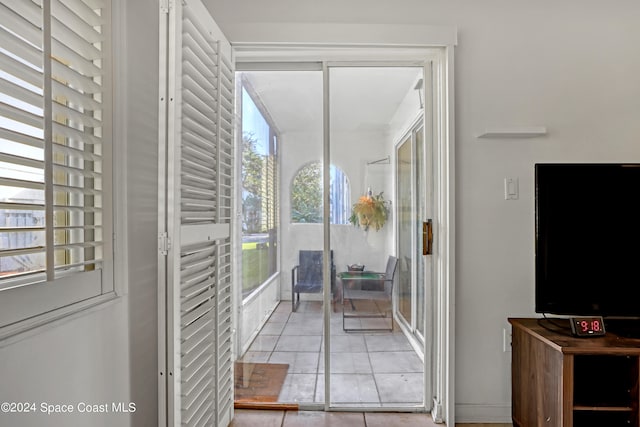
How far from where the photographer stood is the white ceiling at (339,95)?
236cm

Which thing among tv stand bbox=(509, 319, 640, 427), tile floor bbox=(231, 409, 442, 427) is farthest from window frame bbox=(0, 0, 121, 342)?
tv stand bbox=(509, 319, 640, 427)

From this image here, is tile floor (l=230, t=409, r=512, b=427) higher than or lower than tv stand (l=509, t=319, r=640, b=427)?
lower

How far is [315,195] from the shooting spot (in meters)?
2.40

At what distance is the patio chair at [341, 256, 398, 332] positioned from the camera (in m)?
2.40

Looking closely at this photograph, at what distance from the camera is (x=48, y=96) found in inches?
44.2

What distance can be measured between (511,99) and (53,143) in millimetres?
2228

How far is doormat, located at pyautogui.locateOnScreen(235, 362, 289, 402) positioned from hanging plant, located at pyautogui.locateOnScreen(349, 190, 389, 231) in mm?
1008

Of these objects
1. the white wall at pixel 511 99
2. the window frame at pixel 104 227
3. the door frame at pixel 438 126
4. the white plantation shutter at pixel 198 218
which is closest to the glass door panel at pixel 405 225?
the door frame at pixel 438 126

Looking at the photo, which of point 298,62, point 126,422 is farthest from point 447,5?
point 126,422

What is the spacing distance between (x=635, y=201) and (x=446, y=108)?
1055 millimetres

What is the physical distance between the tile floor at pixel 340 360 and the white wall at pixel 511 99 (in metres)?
0.35

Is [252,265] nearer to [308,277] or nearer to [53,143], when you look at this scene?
[308,277]

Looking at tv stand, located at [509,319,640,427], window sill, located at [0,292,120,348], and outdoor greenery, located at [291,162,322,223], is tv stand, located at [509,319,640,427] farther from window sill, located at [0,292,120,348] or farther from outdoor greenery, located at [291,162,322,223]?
window sill, located at [0,292,120,348]

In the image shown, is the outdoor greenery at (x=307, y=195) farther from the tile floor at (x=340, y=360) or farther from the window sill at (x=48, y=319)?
the window sill at (x=48, y=319)
